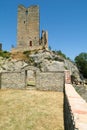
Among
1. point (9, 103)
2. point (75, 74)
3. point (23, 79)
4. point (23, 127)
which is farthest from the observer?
point (75, 74)

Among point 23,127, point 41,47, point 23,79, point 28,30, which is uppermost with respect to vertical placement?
point 28,30

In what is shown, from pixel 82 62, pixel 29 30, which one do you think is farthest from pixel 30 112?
pixel 82 62

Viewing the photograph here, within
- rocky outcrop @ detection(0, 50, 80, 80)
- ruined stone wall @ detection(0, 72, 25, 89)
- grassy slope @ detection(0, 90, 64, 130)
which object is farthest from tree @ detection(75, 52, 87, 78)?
grassy slope @ detection(0, 90, 64, 130)

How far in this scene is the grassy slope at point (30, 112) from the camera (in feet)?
42.9

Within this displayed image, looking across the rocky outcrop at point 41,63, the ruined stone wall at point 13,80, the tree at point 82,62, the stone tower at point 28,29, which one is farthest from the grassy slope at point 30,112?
the tree at point 82,62

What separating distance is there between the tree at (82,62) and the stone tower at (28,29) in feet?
79.8

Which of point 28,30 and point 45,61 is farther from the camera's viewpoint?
point 28,30

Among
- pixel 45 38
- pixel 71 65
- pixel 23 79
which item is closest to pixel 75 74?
pixel 71 65

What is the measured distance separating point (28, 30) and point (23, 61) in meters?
7.64

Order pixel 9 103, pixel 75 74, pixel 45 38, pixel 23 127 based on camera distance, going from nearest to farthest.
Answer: pixel 23 127 < pixel 9 103 < pixel 75 74 < pixel 45 38

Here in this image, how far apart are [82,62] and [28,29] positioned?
28.5 m

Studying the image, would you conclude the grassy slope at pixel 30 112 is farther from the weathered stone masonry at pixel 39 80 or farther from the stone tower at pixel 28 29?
the stone tower at pixel 28 29

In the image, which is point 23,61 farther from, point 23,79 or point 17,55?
point 23,79

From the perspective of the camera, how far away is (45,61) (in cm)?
3950
